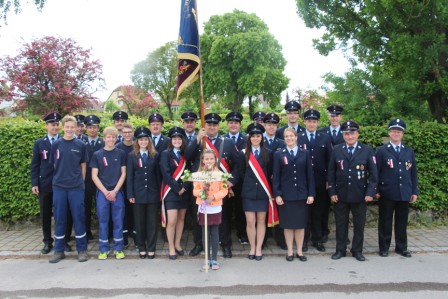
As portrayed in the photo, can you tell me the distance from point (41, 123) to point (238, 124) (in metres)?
3.75

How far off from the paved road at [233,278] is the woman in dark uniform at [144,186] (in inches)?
13.3

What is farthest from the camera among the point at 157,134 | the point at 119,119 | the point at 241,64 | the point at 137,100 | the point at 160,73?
the point at 160,73

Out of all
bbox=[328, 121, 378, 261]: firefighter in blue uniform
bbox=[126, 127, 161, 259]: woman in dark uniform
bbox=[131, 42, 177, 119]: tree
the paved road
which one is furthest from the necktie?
bbox=[131, 42, 177, 119]: tree

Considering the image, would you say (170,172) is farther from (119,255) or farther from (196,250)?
(119,255)

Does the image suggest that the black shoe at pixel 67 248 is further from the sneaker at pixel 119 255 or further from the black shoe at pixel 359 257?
the black shoe at pixel 359 257

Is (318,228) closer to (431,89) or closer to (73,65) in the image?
(431,89)

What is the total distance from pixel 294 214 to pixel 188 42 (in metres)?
2.84

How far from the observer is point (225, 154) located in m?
5.68

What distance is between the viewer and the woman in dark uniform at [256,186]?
540cm

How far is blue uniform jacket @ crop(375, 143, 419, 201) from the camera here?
5473 mm

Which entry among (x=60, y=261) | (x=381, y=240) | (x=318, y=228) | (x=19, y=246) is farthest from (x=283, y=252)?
(x=19, y=246)

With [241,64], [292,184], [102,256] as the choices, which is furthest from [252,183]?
[241,64]

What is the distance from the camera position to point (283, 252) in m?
5.72

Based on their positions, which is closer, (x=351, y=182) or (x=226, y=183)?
(x=226, y=183)
